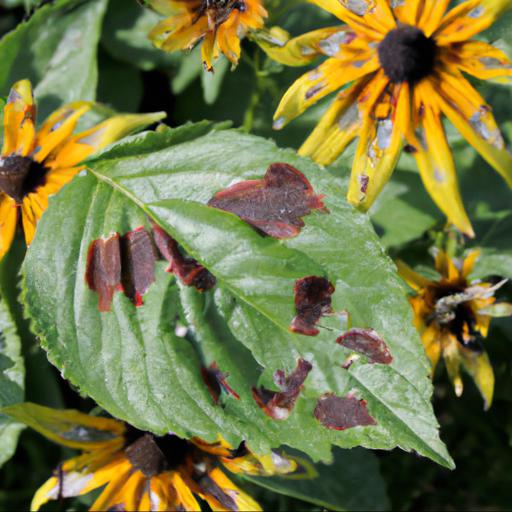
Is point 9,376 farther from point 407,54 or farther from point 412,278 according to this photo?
point 407,54

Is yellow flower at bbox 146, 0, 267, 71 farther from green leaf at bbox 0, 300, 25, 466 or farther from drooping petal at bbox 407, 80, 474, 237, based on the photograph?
green leaf at bbox 0, 300, 25, 466

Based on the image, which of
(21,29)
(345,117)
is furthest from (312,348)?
(21,29)

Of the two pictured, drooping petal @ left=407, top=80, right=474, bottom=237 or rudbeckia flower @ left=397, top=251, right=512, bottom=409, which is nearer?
drooping petal @ left=407, top=80, right=474, bottom=237

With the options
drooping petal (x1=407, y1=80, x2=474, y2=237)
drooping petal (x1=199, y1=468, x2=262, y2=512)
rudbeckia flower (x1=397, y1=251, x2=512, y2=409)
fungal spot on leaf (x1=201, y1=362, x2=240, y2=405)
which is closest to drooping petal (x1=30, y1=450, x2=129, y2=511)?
drooping petal (x1=199, y1=468, x2=262, y2=512)

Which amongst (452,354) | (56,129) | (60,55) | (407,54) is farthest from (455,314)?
(60,55)

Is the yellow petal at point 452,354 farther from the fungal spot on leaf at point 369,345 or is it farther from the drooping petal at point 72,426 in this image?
the drooping petal at point 72,426

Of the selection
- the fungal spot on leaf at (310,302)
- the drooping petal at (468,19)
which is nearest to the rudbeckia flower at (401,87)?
the drooping petal at (468,19)
